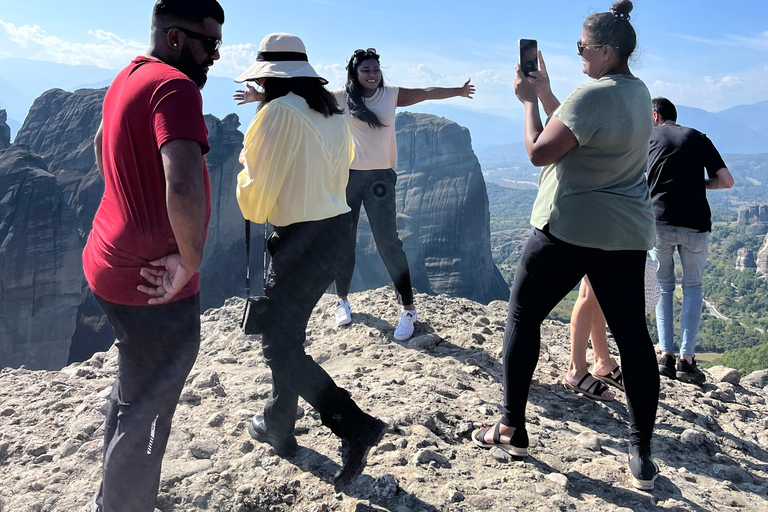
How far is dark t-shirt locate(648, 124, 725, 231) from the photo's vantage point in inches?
204

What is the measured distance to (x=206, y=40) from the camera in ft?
7.75

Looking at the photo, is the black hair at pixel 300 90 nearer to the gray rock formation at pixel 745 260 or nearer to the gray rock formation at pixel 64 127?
the gray rock formation at pixel 64 127

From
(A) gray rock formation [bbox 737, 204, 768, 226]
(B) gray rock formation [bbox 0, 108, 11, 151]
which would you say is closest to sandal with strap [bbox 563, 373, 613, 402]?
(B) gray rock formation [bbox 0, 108, 11, 151]

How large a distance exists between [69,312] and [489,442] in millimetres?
41757

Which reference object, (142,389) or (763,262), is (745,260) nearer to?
(763,262)

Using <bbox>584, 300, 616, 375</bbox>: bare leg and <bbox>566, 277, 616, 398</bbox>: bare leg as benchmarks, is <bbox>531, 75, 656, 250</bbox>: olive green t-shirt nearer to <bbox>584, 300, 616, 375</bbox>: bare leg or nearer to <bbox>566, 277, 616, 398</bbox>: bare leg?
<bbox>566, 277, 616, 398</bbox>: bare leg

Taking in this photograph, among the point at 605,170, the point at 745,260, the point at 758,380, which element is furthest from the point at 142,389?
the point at 745,260

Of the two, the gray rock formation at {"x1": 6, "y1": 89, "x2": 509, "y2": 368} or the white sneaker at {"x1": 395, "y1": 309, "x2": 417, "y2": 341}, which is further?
the gray rock formation at {"x1": 6, "y1": 89, "x2": 509, "y2": 368}

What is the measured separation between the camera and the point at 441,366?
494cm

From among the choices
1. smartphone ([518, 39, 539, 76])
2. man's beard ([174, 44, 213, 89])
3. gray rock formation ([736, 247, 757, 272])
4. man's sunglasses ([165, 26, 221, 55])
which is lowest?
gray rock formation ([736, 247, 757, 272])

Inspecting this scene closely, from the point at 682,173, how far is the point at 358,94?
3088mm

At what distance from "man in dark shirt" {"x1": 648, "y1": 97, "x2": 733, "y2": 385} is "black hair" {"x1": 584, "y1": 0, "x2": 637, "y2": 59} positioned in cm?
266

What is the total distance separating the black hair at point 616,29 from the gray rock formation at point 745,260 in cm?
12771

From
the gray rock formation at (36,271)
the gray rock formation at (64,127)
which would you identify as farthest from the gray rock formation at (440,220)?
the gray rock formation at (36,271)
